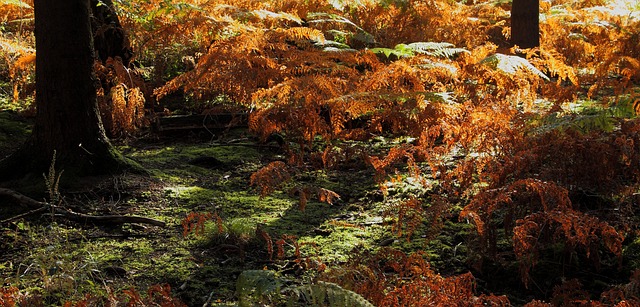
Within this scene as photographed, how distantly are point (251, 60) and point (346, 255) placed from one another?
3103 millimetres

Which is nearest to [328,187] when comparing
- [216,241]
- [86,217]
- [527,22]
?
[216,241]

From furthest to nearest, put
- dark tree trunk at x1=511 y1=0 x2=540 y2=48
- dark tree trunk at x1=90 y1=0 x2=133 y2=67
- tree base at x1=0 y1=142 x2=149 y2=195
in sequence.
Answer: dark tree trunk at x1=511 y1=0 x2=540 y2=48 → dark tree trunk at x1=90 y1=0 x2=133 y2=67 → tree base at x1=0 y1=142 x2=149 y2=195

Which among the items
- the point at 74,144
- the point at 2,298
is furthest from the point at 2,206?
A: the point at 2,298

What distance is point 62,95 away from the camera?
15.5ft

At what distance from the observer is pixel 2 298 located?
2.79 metres

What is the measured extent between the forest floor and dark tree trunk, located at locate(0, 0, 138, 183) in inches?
12.2

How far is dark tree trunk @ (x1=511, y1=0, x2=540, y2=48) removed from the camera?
8516 mm

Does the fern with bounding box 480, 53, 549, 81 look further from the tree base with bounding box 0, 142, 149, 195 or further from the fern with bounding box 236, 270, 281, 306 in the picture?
the fern with bounding box 236, 270, 281, 306

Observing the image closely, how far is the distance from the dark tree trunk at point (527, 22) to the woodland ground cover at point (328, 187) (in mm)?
984

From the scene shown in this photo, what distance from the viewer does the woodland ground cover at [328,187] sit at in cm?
330

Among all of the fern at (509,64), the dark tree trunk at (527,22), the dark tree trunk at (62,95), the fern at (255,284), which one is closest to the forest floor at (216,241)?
the fern at (255,284)

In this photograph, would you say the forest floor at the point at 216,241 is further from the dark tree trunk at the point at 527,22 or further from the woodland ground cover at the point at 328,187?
the dark tree trunk at the point at 527,22

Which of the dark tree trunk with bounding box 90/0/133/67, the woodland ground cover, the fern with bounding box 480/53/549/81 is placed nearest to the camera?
the woodland ground cover

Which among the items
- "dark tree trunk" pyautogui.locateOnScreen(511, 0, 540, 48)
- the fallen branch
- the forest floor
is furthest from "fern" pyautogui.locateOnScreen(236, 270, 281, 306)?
"dark tree trunk" pyautogui.locateOnScreen(511, 0, 540, 48)
